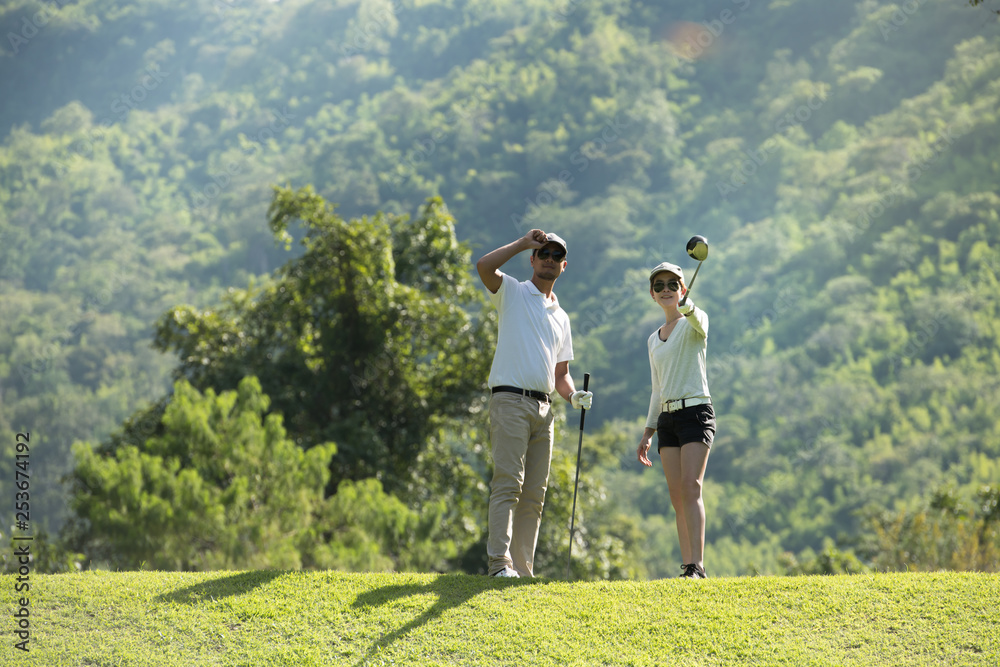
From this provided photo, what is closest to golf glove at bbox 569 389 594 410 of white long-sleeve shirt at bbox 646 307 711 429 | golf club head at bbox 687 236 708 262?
white long-sleeve shirt at bbox 646 307 711 429

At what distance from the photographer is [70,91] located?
533 feet

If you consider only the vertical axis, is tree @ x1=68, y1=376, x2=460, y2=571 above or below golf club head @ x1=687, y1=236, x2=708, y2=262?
below

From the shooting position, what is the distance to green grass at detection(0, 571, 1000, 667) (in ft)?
17.0

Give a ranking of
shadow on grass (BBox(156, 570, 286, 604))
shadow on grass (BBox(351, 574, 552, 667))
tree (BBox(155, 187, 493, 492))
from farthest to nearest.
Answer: tree (BBox(155, 187, 493, 492)) → shadow on grass (BBox(156, 570, 286, 604)) → shadow on grass (BBox(351, 574, 552, 667))

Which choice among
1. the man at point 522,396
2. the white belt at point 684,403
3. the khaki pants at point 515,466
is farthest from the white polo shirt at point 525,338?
the white belt at point 684,403

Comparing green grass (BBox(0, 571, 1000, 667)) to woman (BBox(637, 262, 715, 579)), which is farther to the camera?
woman (BBox(637, 262, 715, 579))

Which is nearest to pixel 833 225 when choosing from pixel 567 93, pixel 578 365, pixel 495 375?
pixel 578 365

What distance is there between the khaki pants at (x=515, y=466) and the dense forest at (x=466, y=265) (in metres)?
5.56

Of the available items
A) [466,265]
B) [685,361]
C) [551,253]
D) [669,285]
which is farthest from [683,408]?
[466,265]

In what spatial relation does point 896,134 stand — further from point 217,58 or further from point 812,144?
point 217,58

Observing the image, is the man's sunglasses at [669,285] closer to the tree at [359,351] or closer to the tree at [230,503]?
the tree at [230,503]

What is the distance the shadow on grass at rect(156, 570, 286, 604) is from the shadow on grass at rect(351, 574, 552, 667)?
0.74 metres

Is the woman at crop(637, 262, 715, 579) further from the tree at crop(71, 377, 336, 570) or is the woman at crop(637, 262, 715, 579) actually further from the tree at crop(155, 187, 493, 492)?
the tree at crop(155, 187, 493, 492)

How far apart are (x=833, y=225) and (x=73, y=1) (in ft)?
480
